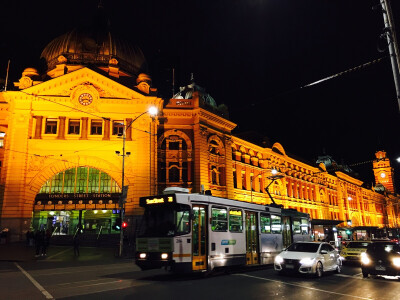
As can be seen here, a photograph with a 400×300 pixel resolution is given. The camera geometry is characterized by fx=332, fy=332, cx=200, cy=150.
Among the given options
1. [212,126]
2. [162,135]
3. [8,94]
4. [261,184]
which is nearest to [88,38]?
[8,94]

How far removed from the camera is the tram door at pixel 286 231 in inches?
789

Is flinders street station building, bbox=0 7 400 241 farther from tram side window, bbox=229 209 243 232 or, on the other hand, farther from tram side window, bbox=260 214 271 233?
tram side window, bbox=229 209 243 232

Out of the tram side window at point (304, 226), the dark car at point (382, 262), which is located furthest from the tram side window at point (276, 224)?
the dark car at point (382, 262)

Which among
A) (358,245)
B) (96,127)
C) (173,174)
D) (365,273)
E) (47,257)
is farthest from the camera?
(173,174)

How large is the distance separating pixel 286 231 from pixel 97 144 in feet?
78.8

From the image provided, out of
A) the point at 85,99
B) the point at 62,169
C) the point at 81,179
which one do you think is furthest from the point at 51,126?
the point at 81,179

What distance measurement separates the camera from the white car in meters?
14.1

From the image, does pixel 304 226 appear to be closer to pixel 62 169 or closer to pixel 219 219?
pixel 219 219

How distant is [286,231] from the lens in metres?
20.5

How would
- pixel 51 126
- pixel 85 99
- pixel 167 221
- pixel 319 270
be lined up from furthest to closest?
Result: pixel 85 99
pixel 51 126
pixel 319 270
pixel 167 221

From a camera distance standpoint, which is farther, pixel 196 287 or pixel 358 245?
pixel 358 245

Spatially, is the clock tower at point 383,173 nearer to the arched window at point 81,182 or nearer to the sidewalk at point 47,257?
the arched window at point 81,182

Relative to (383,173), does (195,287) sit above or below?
below

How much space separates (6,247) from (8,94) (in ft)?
54.1
